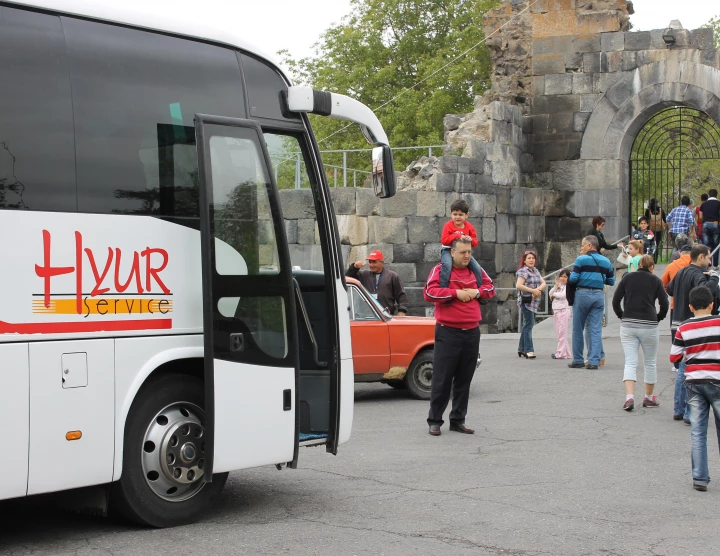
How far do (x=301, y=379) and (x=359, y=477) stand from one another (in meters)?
1.06

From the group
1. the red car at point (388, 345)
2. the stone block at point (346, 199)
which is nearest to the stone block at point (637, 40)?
the stone block at point (346, 199)

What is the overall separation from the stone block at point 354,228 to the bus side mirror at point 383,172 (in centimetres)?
1365

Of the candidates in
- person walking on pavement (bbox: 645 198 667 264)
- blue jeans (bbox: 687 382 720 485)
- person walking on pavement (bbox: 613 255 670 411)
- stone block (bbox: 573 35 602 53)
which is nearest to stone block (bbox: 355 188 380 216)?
stone block (bbox: 573 35 602 53)

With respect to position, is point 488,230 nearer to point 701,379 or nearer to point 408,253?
point 408,253

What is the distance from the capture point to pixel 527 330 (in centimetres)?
1650

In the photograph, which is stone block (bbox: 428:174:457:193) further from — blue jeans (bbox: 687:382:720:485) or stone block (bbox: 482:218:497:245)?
blue jeans (bbox: 687:382:720:485)

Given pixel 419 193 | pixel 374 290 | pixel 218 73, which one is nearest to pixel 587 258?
pixel 374 290

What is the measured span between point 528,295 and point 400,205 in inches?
228

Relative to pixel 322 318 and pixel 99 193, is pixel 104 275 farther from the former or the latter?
pixel 322 318

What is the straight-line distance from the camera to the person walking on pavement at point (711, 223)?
22.2 metres

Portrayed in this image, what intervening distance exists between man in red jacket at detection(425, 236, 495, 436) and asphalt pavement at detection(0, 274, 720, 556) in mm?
562

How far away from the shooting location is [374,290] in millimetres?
15328

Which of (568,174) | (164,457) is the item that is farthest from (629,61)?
(164,457)

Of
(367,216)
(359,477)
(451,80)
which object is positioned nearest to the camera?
(359,477)
